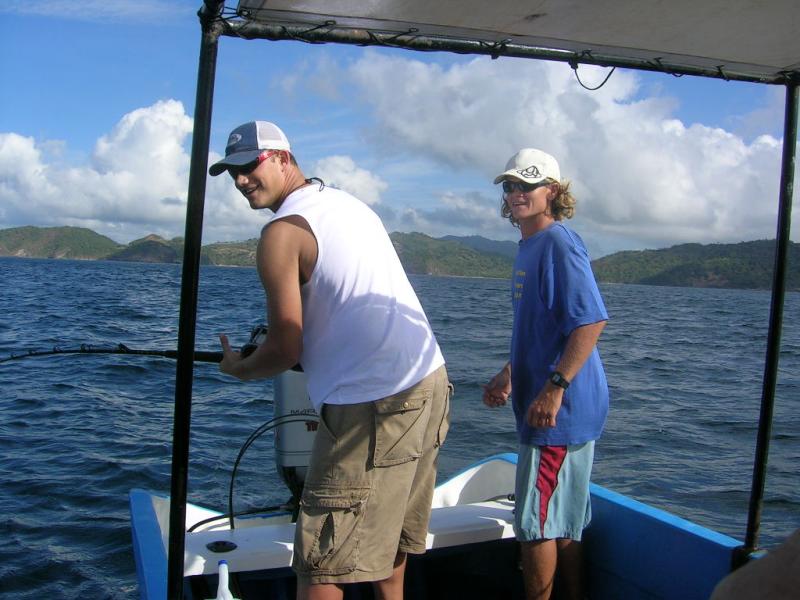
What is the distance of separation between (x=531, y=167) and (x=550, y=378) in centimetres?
79

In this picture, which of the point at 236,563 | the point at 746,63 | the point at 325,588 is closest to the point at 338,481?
the point at 325,588

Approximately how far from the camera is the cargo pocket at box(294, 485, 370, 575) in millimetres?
2160

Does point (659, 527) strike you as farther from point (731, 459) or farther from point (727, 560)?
point (731, 459)

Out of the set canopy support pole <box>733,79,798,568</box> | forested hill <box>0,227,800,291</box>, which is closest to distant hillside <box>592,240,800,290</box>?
forested hill <box>0,227,800,291</box>

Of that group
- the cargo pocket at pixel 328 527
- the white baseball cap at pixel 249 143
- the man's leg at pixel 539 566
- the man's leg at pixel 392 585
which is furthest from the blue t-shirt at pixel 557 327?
the white baseball cap at pixel 249 143

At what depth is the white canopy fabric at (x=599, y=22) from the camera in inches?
81.9

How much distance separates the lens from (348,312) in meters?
2.14

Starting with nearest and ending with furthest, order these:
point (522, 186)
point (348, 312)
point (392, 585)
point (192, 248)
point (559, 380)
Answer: point (192, 248) < point (348, 312) < point (392, 585) < point (559, 380) < point (522, 186)

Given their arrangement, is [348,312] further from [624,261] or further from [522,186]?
[624,261]

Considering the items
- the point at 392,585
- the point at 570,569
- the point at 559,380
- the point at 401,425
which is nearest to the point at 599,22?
the point at 559,380

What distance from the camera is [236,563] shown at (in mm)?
2738

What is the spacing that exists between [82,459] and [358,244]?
7.95m

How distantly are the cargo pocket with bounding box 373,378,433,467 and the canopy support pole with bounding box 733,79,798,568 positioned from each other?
4.69 ft

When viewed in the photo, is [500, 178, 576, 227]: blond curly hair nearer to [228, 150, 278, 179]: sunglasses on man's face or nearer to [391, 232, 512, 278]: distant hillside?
[228, 150, 278, 179]: sunglasses on man's face
